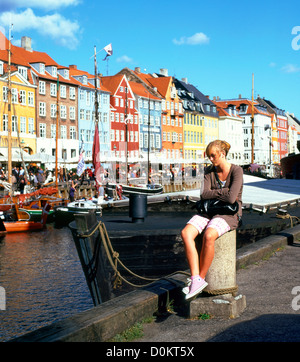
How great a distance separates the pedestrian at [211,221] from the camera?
17.1 feet

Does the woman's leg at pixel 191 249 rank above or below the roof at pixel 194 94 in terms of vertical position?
below

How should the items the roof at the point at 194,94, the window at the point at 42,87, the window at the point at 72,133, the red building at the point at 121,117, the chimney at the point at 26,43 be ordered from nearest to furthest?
the window at the point at 42,87, the chimney at the point at 26,43, the window at the point at 72,133, the red building at the point at 121,117, the roof at the point at 194,94

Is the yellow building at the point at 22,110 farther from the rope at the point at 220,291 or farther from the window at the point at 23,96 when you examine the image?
the rope at the point at 220,291

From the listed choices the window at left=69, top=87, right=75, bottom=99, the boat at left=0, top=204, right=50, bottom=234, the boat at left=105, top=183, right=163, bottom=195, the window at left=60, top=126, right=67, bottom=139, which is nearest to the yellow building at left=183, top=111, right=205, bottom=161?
the window at left=69, top=87, right=75, bottom=99

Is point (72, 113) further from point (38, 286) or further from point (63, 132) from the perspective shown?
point (38, 286)

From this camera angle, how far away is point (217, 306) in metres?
5.23

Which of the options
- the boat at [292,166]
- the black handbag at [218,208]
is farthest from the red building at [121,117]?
the black handbag at [218,208]

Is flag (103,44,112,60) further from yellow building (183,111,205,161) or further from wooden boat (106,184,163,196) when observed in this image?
yellow building (183,111,205,161)

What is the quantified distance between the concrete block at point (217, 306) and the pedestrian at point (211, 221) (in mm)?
168

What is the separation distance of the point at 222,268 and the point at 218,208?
22.4 inches

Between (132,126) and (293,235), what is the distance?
69.0 m

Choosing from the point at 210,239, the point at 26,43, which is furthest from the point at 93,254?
the point at 26,43

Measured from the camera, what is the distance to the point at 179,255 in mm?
13492
